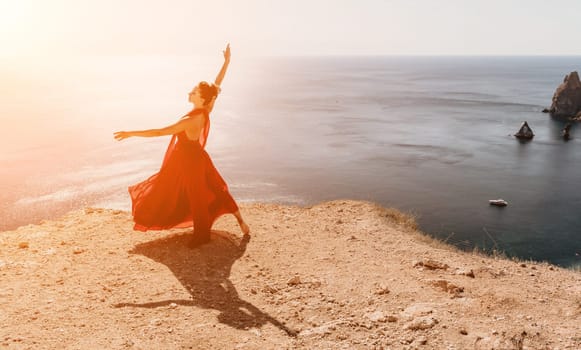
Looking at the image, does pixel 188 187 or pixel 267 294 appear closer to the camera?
pixel 267 294

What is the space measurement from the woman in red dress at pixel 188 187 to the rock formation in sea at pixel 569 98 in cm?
8134

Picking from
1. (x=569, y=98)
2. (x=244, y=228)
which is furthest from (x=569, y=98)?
Result: (x=244, y=228)

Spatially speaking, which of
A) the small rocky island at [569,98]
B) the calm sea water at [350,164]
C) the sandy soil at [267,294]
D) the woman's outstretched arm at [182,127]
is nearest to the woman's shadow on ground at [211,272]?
the sandy soil at [267,294]

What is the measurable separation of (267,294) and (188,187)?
2.83 meters

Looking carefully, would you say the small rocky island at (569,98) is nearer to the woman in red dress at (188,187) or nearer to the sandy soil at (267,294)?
the sandy soil at (267,294)

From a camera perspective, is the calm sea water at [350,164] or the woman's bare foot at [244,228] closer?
the woman's bare foot at [244,228]

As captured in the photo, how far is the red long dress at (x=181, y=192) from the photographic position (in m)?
8.95

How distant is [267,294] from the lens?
7.36m

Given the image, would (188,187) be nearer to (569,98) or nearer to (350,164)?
(350,164)

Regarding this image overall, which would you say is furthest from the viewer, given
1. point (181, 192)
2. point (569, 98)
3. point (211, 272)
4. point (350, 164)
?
point (569, 98)

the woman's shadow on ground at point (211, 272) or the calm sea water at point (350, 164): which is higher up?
the woman's shadow on ground at point (211, 272)

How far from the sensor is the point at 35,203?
3114cm

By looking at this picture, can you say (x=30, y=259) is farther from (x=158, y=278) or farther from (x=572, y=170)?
(x=572, y=170)

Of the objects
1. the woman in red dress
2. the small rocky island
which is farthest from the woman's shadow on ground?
the small rocky island
